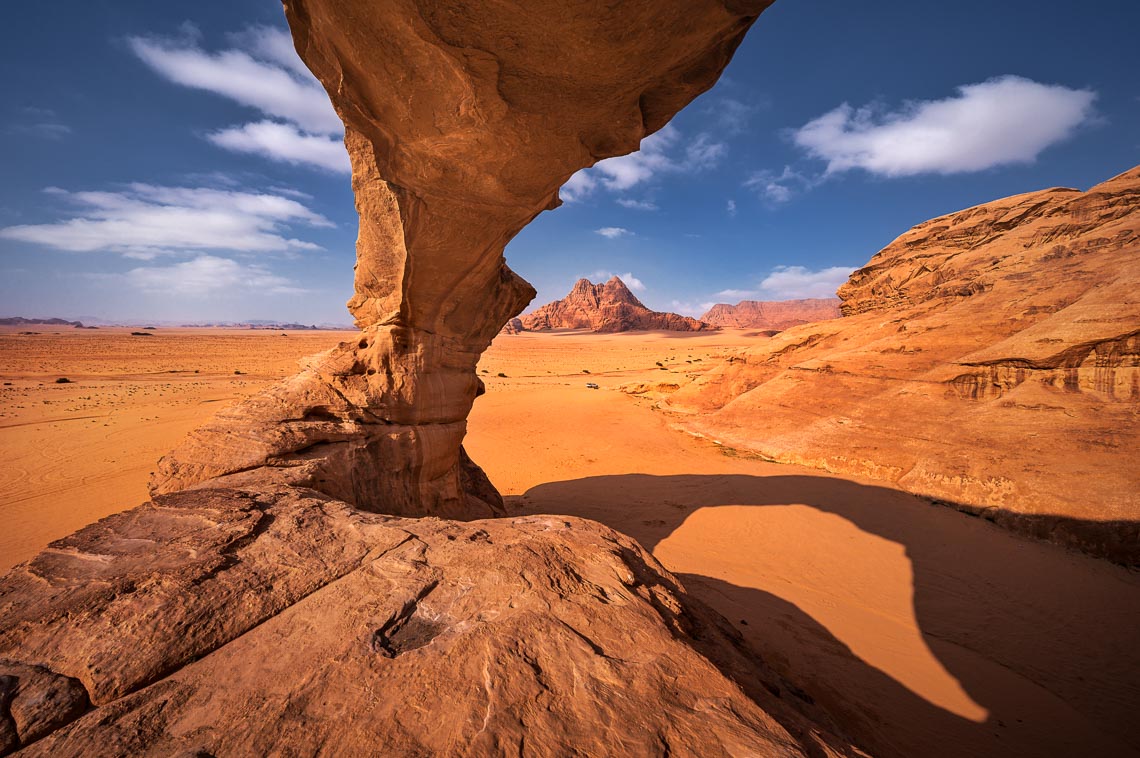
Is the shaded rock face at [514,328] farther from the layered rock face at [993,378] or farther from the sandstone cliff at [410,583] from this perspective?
the sandstone cliff at [410,583]

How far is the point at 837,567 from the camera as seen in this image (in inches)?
231

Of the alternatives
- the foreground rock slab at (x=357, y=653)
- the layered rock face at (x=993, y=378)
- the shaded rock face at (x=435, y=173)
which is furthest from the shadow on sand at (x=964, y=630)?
the shaded rock face at (x=435, y=173)

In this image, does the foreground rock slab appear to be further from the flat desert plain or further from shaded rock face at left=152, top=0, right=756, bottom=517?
the flat desert plain

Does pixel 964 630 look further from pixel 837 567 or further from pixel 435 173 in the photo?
pixel 435 173

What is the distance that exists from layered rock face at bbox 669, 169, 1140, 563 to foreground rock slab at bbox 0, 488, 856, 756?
7317 mm

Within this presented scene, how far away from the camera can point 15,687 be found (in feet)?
5.15

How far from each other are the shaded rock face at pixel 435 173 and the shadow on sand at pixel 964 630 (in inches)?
165

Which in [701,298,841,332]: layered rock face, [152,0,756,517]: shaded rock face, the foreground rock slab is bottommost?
the foreground rock slab

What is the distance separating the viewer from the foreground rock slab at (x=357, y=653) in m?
1.50

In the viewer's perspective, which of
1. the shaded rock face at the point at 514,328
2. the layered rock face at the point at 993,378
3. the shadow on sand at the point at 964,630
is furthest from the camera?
the shaded rock face at the point at 514,328

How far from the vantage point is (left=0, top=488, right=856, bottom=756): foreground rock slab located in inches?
59.2

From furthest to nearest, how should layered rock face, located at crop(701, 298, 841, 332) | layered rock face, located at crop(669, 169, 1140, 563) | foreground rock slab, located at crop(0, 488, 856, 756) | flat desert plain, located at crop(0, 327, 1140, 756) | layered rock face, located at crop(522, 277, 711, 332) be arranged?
layered rock face, located at crop(701, 298, 841, 332)
layered rock face, located at crop(522, 277, 711, 332)
layered rock face, located at crop(669, 169, 1140, 563)
flat desert plain, located at crop(0, 327, 1140, 756)
foreground rock slab, located at crop(0, 488, 856, 756)

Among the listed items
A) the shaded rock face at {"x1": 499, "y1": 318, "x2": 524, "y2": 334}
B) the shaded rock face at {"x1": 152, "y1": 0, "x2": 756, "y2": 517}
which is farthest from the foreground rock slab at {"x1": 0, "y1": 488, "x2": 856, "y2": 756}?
the shaded rock face at {"x1": 499, "y1": 318, "x2": 524, "y2": 334}

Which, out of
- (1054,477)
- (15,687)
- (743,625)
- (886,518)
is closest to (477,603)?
(15,687)
